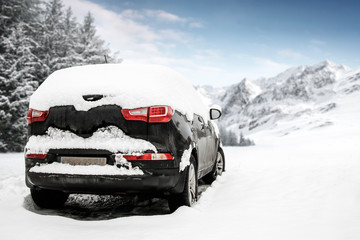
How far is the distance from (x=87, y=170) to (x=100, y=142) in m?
0.30

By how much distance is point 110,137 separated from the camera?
10.9ft

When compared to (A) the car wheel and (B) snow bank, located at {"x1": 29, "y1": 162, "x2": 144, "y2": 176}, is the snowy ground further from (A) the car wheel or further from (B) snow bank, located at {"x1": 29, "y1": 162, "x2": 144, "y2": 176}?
(B) snow bank, located at {"x1": 29, "y1": 162, "x2": 144, "y2": 176}

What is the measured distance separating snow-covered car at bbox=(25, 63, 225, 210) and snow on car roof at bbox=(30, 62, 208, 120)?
0.01m

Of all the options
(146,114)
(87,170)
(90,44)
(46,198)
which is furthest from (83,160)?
(90,44)

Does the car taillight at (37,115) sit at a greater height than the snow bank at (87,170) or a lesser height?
greater

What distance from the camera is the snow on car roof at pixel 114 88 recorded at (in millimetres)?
3359

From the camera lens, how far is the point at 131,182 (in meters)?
3.27

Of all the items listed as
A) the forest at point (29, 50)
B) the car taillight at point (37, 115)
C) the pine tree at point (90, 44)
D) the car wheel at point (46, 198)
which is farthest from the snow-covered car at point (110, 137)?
the pine tree at point (90, 44)

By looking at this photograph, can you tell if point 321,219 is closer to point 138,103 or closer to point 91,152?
point 138,103

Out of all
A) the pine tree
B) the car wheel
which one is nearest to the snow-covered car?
the car wheel

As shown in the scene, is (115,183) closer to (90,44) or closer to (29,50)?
(29,50)

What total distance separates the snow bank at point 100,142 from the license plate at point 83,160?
4.4 inches

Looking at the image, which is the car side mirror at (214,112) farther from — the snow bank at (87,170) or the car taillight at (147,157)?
the snow bank at (87,170)

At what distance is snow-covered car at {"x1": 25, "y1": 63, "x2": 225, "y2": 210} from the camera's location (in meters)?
3.27
